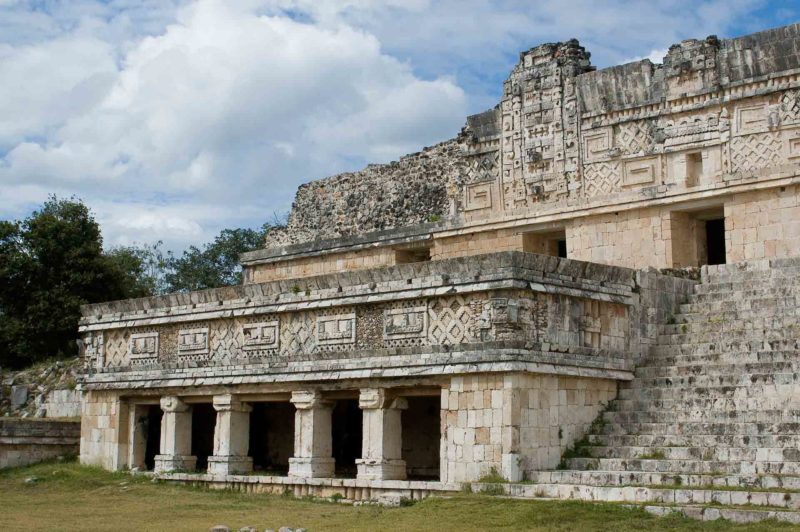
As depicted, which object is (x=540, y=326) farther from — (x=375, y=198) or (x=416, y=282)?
(x=375, y=198)

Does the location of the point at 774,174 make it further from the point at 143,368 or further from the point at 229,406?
the point at 143,368

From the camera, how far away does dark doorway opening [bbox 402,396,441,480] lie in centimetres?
1638

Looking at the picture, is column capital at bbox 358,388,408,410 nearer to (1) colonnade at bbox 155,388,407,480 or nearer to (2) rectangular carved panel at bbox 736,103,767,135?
(1) colonnade at bbox 155,388,407,480

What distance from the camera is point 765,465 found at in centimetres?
1058

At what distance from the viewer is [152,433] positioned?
61.0ft

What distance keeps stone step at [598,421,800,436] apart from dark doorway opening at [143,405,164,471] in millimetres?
8029

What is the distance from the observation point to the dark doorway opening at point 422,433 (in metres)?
16.4

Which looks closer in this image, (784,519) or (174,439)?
(784,519)

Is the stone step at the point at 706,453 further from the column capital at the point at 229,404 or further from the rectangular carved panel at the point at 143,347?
the rectangular carved panel at the point at 143,347

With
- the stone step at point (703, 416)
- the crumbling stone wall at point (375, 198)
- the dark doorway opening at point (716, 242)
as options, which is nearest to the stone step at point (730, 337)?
the stone step at point (703, 416)

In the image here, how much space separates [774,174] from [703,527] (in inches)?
305

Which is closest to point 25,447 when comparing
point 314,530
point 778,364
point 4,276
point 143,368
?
point 143,368

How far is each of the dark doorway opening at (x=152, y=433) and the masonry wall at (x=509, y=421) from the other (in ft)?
22.0

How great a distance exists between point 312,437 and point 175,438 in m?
2.99
